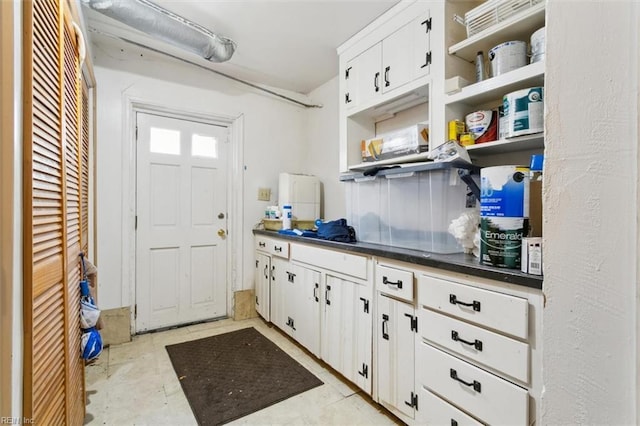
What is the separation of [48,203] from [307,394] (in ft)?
5.40

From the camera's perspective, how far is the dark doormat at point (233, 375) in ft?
5.66

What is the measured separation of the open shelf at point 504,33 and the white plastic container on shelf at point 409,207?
0.70m

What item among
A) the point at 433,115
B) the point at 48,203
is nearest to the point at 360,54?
the point at 433,115

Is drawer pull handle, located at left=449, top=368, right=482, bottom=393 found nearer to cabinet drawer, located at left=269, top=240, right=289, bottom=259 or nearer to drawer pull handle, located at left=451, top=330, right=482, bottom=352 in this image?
drawer pull handle, located at left=451, top=330, right=482, bottom=352

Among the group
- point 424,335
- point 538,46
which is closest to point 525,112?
point 538,46

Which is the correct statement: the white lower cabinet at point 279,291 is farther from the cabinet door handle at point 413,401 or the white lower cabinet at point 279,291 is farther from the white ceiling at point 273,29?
the white ceiling at point 273,29

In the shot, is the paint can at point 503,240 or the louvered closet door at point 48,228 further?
the paint can at point 503,240

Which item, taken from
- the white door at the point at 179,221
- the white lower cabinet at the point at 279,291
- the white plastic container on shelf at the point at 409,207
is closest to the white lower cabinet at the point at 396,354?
the white plastic container on shelf at the point at 409,207

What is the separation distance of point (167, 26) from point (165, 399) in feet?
7.78

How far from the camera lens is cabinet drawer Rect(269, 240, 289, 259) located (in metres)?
2.51

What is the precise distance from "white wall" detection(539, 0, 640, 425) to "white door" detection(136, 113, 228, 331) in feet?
9.70

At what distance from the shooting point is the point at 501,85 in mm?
1469

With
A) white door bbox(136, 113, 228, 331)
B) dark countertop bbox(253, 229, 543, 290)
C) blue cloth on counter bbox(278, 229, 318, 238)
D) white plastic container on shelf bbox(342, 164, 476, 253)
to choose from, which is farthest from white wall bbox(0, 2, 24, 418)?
white door bbox(136, 113, 228, 331)

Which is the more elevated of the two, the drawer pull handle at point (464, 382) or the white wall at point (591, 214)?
the white wall at point (591, 214)
